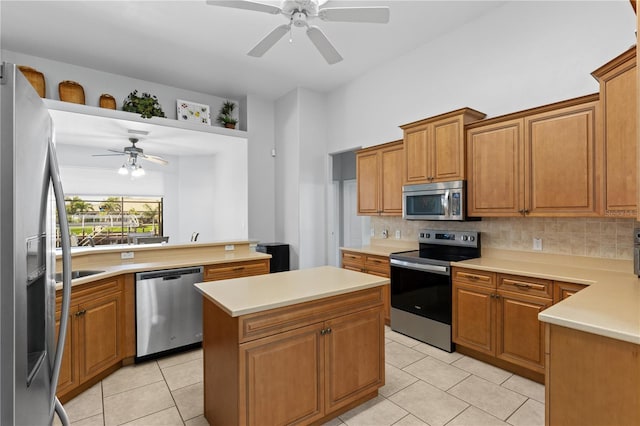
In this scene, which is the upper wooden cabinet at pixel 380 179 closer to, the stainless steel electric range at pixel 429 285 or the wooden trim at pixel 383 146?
the wooden trim at pixel 383 146

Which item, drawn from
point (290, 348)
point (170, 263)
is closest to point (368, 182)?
point (170, 263)

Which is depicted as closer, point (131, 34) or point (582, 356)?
point (582, 356)

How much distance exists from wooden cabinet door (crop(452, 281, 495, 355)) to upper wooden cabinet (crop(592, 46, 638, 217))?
1118 millimetres

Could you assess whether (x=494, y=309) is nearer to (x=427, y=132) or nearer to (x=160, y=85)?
(x=427, y=132)

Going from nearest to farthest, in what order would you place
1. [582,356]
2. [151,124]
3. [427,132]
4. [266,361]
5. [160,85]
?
[582,356], [266,361], [427,132], [151,124], [160,85]

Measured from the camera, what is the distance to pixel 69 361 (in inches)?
90.9

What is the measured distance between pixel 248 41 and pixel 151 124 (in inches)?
75.2

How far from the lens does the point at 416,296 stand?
3.42m

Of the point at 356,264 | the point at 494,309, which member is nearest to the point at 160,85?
the point at 356,264

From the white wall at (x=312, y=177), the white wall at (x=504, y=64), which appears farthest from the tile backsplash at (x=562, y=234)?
the white wall at (x=312, y=177)

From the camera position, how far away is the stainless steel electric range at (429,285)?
3.15 m

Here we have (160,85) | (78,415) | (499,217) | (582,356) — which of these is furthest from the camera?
(160,85)

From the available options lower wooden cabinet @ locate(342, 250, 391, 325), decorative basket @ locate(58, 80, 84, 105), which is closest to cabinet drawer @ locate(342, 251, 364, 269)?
lower wooden cabinet @ locate(342, 250, 391, 325)

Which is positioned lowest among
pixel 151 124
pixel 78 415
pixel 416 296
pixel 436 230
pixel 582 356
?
pixel 78 415
